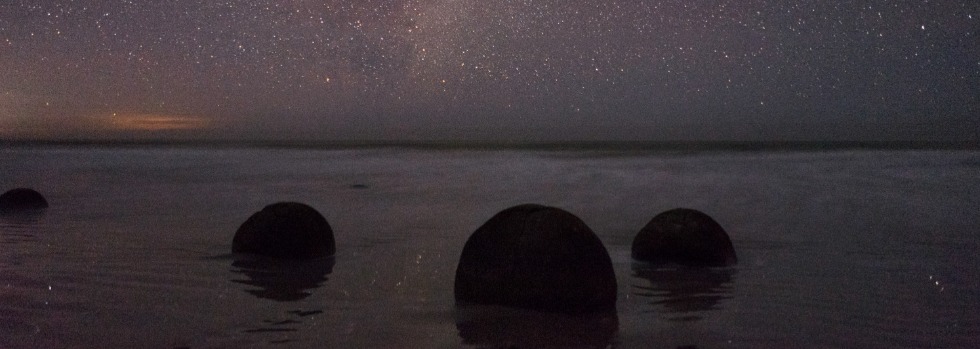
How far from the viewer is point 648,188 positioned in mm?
25281

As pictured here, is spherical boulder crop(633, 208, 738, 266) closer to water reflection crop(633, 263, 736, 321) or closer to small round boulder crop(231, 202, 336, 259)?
water reflection crop(633, 263, 736, 321)

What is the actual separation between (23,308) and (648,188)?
20.9m

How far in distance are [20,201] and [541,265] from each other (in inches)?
555

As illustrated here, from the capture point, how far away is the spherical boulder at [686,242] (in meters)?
8.98

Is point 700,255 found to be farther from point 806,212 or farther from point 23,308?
point 806,212

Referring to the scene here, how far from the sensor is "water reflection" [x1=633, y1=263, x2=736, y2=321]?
6.87 meters

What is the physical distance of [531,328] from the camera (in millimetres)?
5957

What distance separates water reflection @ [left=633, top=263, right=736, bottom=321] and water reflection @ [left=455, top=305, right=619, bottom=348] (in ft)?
2.46

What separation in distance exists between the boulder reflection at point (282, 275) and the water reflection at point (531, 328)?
1.90 metres

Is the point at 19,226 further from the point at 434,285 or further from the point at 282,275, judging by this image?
the point at 434,285

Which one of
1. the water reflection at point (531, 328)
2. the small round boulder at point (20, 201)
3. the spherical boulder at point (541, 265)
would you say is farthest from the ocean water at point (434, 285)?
the small round boulder at point (20, 201)

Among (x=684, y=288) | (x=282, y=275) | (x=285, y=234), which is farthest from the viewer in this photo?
(x=285, y=234)

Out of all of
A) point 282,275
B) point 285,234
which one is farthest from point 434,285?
point 285,234

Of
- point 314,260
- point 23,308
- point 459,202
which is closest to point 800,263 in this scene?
point 314,260
